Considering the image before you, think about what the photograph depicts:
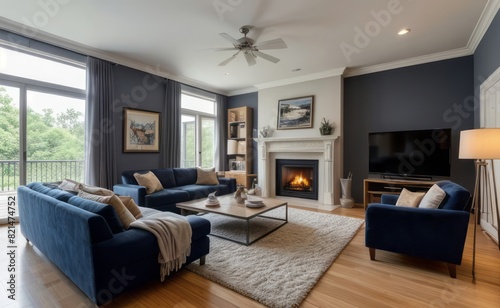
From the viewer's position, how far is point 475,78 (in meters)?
3.91

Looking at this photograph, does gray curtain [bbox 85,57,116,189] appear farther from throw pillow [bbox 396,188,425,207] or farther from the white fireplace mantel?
throw pillow [bbox 396,188,425,207]

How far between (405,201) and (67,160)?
203 inches

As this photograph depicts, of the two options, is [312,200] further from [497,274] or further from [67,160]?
[67,160]

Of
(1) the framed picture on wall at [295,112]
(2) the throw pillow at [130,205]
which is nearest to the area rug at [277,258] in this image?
(2) the throw pillow at [130,205]

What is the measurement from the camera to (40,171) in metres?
3.93

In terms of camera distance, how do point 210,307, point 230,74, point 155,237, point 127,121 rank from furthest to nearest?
1. point 230,74
2. point 127,121
3. point 155,237
4. point 210,307

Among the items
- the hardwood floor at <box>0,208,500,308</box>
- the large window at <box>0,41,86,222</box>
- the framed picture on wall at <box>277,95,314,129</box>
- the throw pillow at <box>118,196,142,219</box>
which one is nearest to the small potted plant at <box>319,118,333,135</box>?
the framed picture on wall at <box>277,95,314,129</box>

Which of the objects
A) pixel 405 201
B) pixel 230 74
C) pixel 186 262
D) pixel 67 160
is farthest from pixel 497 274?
pixel 67 160

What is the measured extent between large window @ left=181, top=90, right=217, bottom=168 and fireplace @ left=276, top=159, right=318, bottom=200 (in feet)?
6.64

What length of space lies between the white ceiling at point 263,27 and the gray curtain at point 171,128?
0.72 m

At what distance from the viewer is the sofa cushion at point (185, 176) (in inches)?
196

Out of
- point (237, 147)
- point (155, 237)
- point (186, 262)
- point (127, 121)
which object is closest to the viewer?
point (155, 237)

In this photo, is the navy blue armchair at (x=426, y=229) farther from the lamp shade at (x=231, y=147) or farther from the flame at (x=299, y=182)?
the lamp shade at (x=231, y=147)

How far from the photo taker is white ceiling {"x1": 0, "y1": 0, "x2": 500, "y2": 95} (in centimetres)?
284
